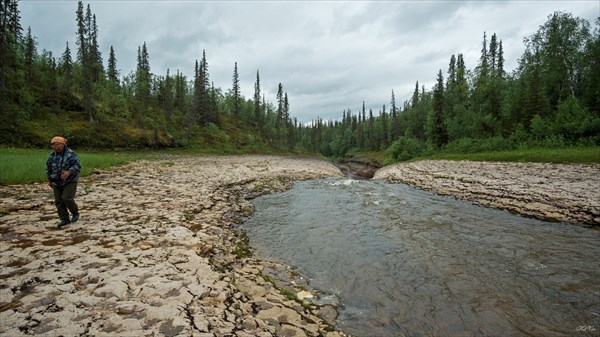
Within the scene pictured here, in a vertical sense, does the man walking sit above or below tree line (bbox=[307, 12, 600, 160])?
below

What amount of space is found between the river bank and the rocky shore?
14072 mm

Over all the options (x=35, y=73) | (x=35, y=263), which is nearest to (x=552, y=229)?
(x=35, y=263)

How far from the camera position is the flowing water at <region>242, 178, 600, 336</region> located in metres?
5.77

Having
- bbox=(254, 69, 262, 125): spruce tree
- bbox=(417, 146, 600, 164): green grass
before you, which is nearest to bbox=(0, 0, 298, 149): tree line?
bbox=(254, 69, 262, 125): spruce tree

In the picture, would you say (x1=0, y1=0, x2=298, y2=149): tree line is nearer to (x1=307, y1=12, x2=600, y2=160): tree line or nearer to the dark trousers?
the dark trousers

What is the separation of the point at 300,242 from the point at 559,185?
18.4 m

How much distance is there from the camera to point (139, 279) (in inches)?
232

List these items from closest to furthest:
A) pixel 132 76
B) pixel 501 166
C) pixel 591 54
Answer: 1. pixel 501 166
2. pixel 591 54
3. pixel 132 76

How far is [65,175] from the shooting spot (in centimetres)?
877

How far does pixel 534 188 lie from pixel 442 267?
14.8m

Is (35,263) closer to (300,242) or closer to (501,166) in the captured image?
(300,242)

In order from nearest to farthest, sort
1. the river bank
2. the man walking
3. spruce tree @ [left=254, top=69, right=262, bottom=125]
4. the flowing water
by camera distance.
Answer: the river bank, the flowing water, the man walking, spruce tree @ [left=254, top=69, right=262, bottom=125]

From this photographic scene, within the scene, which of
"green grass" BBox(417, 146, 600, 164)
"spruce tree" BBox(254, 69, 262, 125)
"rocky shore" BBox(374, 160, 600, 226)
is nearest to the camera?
"rocky shore" BBox(374, 160, 600, 226)

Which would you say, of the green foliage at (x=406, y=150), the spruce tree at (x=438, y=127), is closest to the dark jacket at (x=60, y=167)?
the green foliage at (x=406, y=150)
